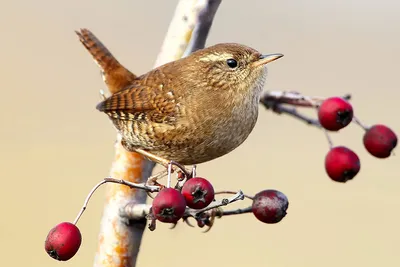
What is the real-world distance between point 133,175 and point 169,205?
984 millimetres

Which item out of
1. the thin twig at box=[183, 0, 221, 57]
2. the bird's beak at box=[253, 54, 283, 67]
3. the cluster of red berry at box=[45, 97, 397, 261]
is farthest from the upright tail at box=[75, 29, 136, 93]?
the cluster of red berry at box=[45, 97, 397, 261]

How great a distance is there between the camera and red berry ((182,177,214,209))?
2.70 metres

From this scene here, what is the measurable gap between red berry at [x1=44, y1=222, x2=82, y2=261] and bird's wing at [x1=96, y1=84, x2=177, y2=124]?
3.29 feet

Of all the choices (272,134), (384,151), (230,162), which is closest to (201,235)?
(230,162)

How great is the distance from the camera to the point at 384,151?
3010mm

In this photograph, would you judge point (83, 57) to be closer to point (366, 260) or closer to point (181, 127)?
point (366, 260)

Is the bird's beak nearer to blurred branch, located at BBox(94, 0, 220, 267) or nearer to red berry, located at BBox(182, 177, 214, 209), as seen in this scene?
blurred branch, located at BBox(94, 0, 220, 267)

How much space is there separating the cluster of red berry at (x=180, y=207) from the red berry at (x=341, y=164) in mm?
277

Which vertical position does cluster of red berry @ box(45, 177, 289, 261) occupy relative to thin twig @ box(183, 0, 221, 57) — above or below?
below

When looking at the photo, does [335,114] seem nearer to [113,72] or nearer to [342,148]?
[342,148]

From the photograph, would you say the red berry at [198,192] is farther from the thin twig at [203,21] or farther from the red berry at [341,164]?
the thin twig at [203,21]

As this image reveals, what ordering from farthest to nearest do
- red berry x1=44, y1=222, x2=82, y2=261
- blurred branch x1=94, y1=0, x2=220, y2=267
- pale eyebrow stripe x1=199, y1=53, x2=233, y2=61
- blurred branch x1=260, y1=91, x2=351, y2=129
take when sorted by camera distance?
pale eyebrow stripe x1=199, y1=53, x2=233, y2=61 → blurred branch x1=94, y1=0, x2=220, y2=267 → blurred branch x1=260, y1=91, x2=351, y2=129 → red berry x1=44, y1=222, x2=82, y2=261

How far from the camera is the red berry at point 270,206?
9.18 feet

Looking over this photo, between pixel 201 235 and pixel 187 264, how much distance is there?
61 cm
